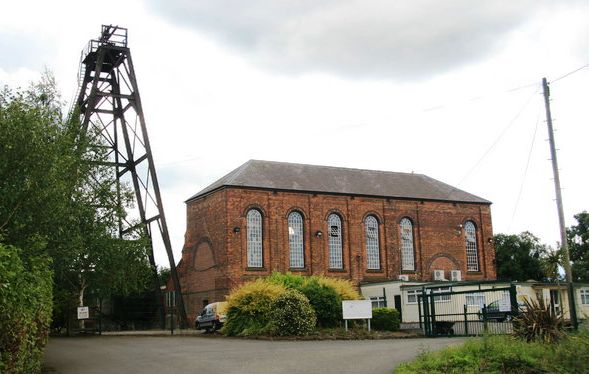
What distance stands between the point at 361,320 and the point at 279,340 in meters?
5.71

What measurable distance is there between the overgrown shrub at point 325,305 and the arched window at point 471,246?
2321cm

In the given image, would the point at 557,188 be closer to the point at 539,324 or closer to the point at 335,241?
the point at 539,324

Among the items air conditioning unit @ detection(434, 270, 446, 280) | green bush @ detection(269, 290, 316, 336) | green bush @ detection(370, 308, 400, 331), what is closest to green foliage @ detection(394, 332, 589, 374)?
green bush @ detection(269, 290, 316, 336)

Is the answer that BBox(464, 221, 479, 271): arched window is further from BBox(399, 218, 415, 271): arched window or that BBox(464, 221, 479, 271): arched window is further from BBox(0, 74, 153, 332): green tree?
BBox(0, 74, 153, 332): green tree

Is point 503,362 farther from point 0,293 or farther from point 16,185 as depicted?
point 16,185

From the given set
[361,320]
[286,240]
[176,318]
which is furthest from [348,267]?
[361,320]

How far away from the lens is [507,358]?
44.5ft

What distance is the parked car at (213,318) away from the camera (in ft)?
101

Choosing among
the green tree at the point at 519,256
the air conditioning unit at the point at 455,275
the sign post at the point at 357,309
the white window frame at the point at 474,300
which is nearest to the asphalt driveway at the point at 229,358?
the sign post at the point at 357,309

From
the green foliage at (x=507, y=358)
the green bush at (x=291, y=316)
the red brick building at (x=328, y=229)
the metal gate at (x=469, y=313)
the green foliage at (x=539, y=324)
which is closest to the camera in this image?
the green foliage at (x=507, y=358)

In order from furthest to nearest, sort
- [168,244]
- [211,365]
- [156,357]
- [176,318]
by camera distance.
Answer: [176,318] → [168,244] → [156,357] → [211,365]

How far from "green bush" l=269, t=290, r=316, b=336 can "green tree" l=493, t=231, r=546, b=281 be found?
124ft

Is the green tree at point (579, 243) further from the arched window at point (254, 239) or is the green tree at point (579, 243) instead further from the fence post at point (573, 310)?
the fence post at point (573, 310)

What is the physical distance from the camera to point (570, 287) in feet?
59.6
